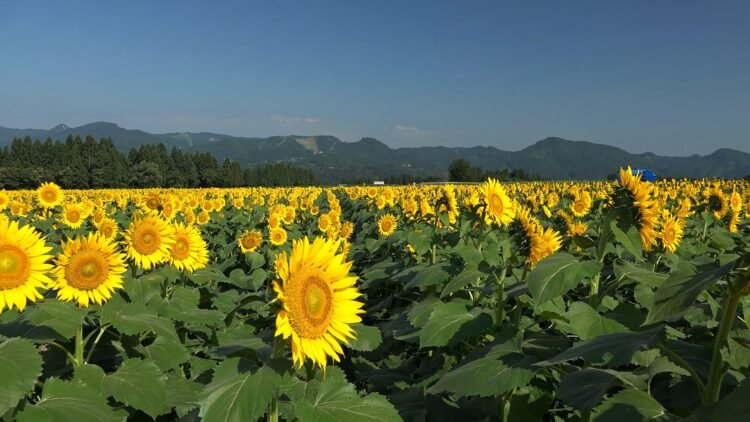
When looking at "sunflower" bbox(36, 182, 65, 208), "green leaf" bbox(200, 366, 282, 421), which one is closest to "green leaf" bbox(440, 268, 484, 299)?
"green leaf" bbox(200, 366, 282, 421)

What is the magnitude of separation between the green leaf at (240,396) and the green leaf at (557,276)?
1301mm

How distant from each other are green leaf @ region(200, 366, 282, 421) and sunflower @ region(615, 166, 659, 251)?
7.80 feet

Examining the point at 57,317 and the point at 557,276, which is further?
the point at 57,317

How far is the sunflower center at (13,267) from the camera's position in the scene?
10.7ft

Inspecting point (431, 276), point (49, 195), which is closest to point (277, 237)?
point (49, 195)

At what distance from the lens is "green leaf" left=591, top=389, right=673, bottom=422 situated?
5.61 feet

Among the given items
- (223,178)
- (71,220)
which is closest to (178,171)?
(223,178)

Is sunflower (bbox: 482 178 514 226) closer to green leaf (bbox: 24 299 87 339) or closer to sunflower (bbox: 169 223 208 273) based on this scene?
sunflower (bbox: 169 223 208 273)

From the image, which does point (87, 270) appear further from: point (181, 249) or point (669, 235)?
point (669, 235)

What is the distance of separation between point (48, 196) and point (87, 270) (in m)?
9.39

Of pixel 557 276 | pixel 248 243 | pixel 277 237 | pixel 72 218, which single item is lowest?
pixel 248 243

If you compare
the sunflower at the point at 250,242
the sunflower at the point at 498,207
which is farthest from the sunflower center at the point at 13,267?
the sunflower at the point at 250,242

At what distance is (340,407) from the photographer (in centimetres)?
210

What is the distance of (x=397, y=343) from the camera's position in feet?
19.9
